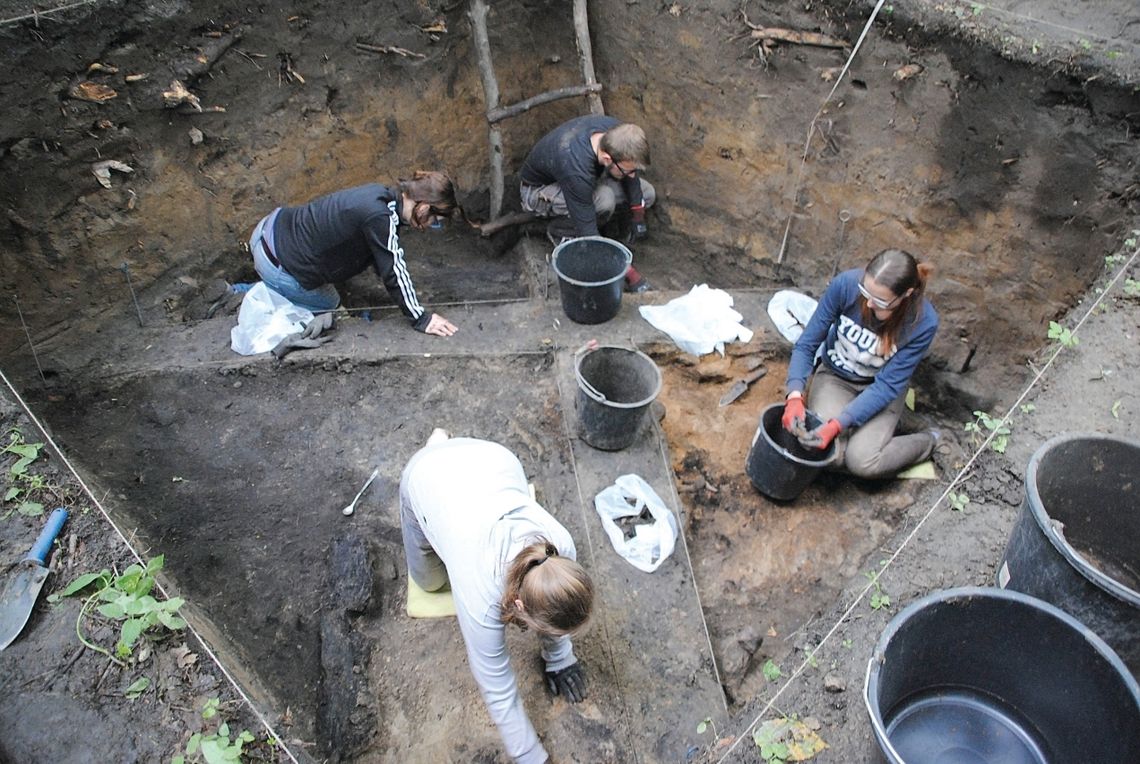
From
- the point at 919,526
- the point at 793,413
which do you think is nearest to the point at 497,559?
the point at 919,526

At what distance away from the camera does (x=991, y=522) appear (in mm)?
3316

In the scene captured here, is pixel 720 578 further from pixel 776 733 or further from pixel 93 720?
pixel 93 720

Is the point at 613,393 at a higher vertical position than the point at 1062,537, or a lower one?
lower

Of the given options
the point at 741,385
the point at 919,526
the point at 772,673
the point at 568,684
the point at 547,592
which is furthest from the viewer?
the point at 741,385

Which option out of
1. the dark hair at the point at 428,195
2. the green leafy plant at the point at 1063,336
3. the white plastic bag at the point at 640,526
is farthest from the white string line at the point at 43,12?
the green leafy plant at the point at 1063,336

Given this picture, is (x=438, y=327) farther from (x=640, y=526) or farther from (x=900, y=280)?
(x=900, y=280)

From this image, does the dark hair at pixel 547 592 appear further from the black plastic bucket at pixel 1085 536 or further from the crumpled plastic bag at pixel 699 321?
the crumpled plastic bag at pixel 699 321

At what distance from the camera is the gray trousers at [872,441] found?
4.24 meters

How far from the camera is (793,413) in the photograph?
4.11 meters

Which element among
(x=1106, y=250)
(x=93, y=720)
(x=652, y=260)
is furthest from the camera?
(x=652, y=260)

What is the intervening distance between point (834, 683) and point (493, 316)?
3.14 m

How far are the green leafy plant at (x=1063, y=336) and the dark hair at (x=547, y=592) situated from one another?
10.1ft

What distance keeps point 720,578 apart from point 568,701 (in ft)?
4.05

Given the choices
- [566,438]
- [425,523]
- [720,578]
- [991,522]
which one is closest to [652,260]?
[566,438]
